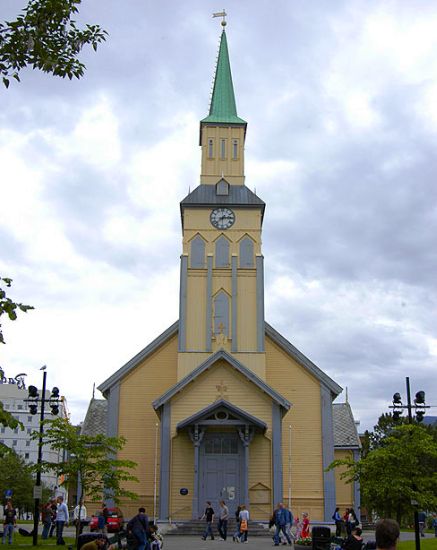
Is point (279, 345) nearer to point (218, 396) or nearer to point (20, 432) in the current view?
point (218, 396)

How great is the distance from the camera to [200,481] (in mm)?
32969

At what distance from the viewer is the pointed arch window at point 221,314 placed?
3769 cm

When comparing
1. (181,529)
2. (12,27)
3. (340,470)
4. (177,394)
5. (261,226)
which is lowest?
(181,529)

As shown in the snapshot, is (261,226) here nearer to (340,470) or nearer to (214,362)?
(214,362)

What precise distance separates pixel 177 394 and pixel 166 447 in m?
2.56

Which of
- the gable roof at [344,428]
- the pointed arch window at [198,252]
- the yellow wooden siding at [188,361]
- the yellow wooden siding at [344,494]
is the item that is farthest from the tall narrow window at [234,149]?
the yellow wooden siding at [344,494]

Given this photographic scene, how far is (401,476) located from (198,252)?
64.4 feet

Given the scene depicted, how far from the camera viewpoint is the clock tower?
37.4 m

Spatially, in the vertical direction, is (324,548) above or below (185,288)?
below

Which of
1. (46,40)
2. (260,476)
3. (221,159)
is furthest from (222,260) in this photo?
(46,40)

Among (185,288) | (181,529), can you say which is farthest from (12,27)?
(185,288)

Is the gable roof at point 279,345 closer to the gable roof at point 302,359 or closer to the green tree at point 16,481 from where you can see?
the gable roof at point 302,359

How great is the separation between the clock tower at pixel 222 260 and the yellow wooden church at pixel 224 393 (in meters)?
0.06

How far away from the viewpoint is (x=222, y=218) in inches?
1550
